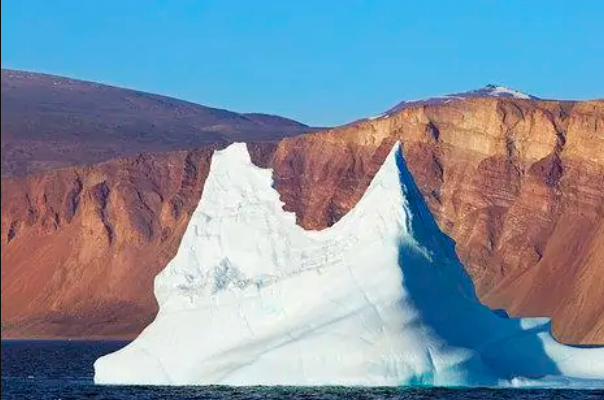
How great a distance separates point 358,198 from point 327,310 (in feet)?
347

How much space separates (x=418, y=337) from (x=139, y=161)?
136 metres

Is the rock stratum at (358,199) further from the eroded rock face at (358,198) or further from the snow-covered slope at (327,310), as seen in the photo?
the snow-covered slope at (327,310)

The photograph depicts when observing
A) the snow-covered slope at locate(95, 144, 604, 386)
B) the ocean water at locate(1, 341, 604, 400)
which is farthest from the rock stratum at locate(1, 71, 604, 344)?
the snow-covered slope at locate(95, 144, 604, 386)

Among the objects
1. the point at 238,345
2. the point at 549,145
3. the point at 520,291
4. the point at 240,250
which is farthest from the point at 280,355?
the point at 549,145

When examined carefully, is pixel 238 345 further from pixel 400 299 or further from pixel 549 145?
pixel 549 145

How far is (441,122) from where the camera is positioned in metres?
152

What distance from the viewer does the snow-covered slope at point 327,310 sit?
4831cm

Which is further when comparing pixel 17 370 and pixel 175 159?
pixel 175 159

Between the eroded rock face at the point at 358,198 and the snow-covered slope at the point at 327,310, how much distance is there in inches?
2336

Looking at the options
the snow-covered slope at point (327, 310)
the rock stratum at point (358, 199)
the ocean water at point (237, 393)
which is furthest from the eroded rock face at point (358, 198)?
the snow-covered slope at point (327, 310)

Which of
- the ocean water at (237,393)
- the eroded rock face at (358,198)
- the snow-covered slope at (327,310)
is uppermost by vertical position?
the eroded rock face at (358,198)

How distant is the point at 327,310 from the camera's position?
4922 centimetres

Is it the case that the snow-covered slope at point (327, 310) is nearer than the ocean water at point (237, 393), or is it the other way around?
the ocean water at point (237, 393)

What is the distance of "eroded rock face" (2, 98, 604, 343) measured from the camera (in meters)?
135
